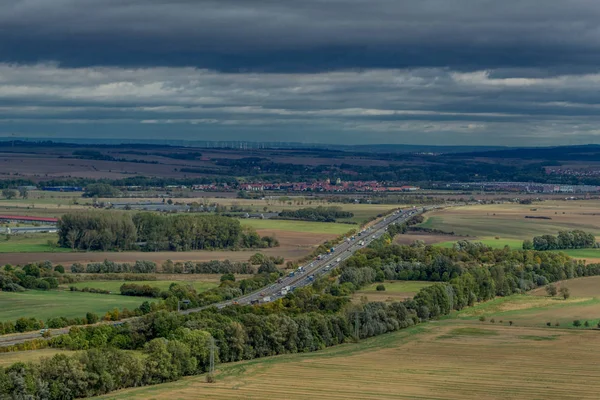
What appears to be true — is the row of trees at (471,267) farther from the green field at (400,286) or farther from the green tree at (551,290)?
the green tree at (551,290)

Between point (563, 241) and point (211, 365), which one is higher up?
point (563, 241)

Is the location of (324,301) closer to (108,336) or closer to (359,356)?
(359,356)

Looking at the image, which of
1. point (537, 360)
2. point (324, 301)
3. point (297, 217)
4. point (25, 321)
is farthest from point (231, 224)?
point (537, 360)

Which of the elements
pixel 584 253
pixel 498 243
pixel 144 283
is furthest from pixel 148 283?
pixel 584 253

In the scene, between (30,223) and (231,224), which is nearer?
(231,224)

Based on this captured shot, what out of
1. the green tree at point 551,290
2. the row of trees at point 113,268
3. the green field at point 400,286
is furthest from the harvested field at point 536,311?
the row of trees at point 113,268

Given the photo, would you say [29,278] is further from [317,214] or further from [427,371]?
[317,214]
